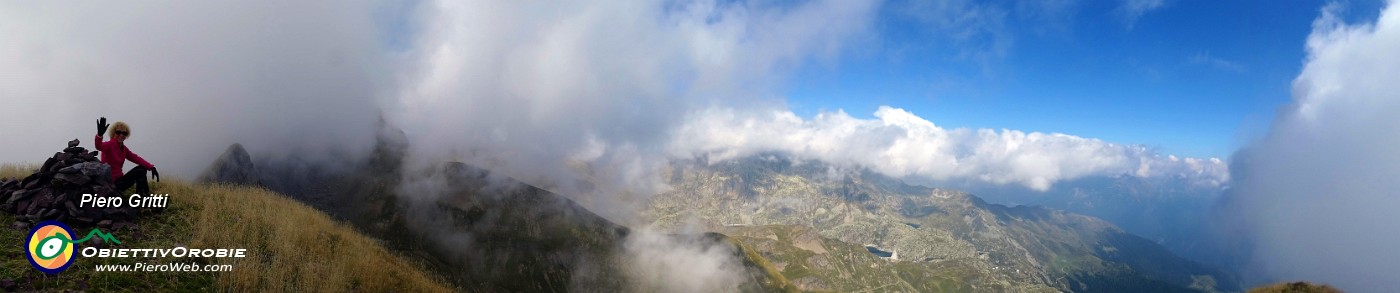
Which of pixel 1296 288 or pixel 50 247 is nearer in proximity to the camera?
pixel 50 247

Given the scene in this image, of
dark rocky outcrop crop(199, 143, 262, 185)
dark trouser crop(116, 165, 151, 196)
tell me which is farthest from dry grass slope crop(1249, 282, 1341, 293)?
dark rocky outcrop crop(199, 143, 262, 185)

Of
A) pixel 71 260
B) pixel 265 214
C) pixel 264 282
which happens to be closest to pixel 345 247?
pixel 265 214

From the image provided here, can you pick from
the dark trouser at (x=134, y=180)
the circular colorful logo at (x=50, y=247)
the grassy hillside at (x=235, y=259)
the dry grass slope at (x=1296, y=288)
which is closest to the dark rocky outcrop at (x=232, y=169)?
the grassy hillside at (x=235, y=259)

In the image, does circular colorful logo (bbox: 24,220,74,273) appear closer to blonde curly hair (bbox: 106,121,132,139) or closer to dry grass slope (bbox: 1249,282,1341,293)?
blonde curly hair (bbox: 106,121,132,139)

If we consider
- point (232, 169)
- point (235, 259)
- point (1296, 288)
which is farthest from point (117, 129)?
point (232, 169)

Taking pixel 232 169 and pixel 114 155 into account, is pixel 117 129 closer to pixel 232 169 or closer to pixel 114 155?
pixel 114 155

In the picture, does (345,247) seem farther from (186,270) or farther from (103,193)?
(103,193)

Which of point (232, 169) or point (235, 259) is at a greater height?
point (232, 169)
